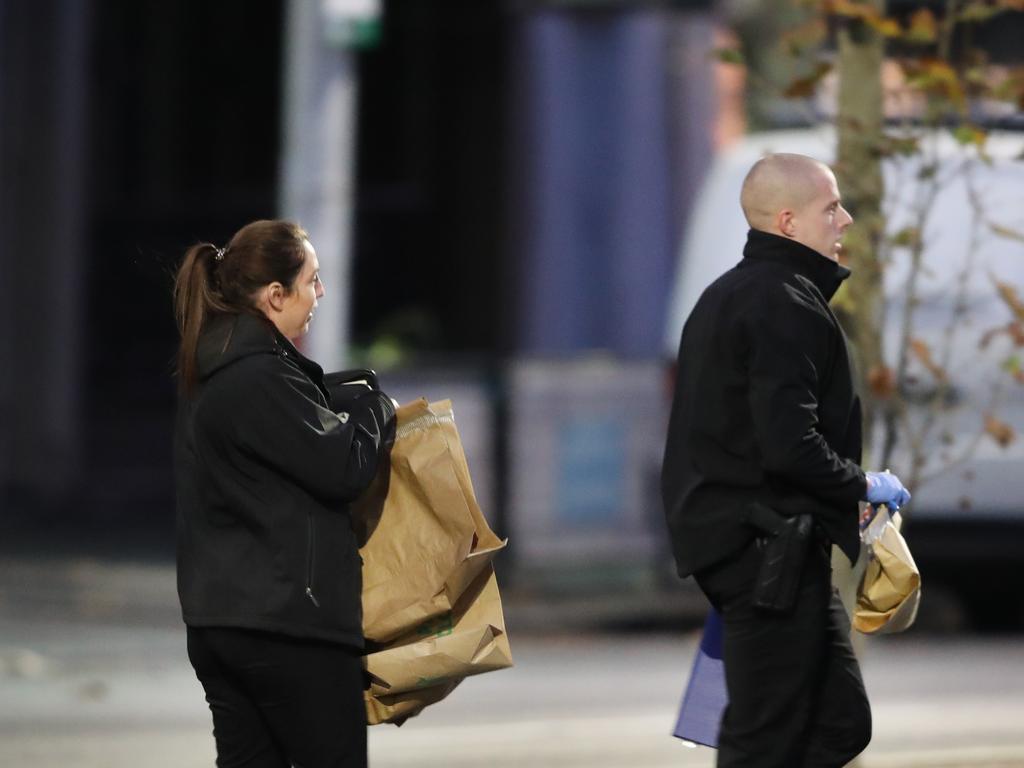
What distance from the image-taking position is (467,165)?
18438mm

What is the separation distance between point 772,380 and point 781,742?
2.58 feet

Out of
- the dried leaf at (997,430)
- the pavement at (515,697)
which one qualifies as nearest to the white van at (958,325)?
the pavement at (515,697)

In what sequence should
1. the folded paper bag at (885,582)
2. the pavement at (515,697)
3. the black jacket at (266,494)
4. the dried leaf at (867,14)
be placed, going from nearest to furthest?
the black jacket at (266,494), the folded paper bag at (885,582), the dried leaf at (867,14), the pavement at (515,697)

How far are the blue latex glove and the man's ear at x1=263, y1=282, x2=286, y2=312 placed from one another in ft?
4.23

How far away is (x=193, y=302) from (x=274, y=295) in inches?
6.5

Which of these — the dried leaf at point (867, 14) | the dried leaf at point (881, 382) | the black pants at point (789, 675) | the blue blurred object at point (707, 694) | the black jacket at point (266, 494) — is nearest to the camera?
the black jacket at point (266, 494)

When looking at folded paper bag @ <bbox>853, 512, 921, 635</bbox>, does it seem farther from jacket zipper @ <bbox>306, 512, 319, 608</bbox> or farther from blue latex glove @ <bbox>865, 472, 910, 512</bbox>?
jacket zipper @ <bbox>306, 512, 319, 608</bbox>

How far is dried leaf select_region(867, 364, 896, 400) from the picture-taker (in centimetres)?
568

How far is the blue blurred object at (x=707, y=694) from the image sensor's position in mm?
4754

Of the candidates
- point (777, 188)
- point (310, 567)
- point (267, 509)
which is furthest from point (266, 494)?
point (777, 188)

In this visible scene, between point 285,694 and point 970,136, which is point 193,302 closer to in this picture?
point 285,694

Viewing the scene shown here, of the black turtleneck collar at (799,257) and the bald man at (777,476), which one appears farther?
the black turtleneck collar at (799,257)

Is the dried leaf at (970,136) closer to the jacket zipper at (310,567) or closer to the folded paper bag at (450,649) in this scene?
the folded paper bag at (450,649)

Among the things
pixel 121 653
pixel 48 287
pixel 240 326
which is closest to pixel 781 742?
pixel 240 326
